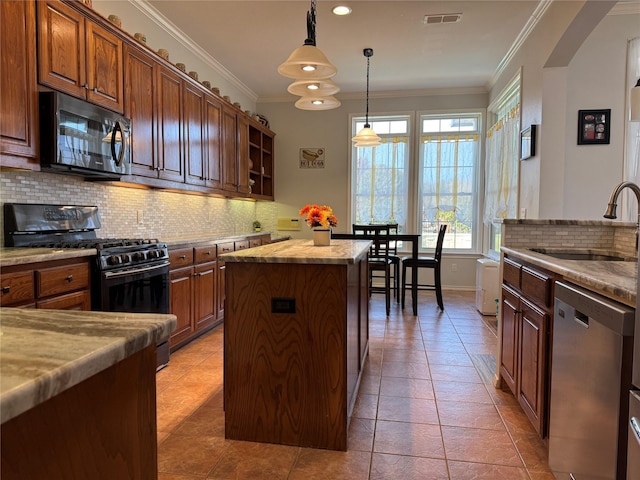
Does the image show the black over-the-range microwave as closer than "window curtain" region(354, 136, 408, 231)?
Yes

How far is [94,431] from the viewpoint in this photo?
25.5 inches

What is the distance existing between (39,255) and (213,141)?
8.49 ft

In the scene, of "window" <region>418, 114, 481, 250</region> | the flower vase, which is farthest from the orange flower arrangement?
"window" <region>418, 114, 481, 250</region>

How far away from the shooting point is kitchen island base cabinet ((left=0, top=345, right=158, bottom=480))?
1.76 ft

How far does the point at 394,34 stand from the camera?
395 cm

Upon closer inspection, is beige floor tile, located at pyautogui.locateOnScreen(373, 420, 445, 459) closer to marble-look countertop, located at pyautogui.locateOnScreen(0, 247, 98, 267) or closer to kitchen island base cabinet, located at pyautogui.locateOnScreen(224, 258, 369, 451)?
kitchen island base cabinet, located at pyautogui.locateOnScreen(224, 258, 369, 451)

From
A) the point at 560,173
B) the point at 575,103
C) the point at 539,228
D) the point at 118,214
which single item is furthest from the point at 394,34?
the point at 118,214

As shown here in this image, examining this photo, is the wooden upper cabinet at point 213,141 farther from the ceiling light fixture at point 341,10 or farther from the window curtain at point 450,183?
the window curtain at point 450,183

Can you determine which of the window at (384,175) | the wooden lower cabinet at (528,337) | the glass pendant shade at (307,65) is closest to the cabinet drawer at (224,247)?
the glass pendant shade at (307,65)

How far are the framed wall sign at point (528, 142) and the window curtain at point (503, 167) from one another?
0.22 metres

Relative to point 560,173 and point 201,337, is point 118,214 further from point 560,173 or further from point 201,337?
point 560,173

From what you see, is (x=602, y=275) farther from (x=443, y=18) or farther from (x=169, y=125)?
(x=169, y=125)

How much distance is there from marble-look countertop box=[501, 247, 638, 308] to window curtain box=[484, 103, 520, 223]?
2.46 meters

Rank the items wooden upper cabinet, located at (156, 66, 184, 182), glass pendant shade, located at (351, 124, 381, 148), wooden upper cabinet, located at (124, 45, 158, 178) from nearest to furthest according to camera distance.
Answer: wooden upper cabinet, located at (124, 45, 158, 178), wooden upper cabinet, located at (156, 66, 184, 182), glass pendant shade, located at (351, 124, 381, 148)
